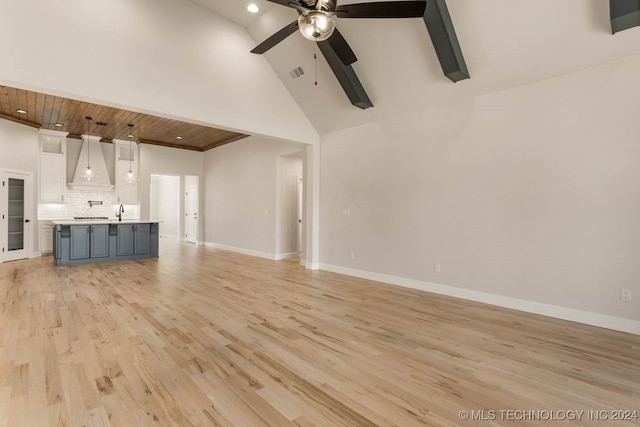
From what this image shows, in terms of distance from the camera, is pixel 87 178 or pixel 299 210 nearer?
pixel 299 210

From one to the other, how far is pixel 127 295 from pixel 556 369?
498cm

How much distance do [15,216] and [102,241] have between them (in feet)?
7.60

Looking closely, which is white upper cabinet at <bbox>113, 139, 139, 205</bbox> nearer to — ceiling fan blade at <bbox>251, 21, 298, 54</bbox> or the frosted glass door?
the frosted glass door

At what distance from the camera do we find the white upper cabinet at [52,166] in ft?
25.6

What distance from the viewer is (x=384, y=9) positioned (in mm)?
2809

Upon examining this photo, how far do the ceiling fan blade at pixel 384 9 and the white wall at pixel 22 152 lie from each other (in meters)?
8.44

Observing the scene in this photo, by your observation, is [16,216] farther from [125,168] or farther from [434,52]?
[434,52]

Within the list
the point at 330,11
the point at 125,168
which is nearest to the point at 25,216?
the point at 125,168

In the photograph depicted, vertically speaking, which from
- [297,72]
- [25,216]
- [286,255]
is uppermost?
[297,72]

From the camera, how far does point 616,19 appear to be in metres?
2.82

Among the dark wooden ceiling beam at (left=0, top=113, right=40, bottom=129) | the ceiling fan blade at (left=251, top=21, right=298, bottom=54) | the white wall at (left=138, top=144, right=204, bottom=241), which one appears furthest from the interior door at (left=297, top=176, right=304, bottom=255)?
the dark wooden ceiling beam at (left=0, top=113, right=40, bottom=129)

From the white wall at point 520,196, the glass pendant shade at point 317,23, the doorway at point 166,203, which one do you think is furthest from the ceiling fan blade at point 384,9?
the doorway at point 166,203

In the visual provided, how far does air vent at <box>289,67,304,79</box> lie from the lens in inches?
209

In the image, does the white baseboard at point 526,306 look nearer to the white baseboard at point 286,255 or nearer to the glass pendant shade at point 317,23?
the white baseboard at point 286,255
